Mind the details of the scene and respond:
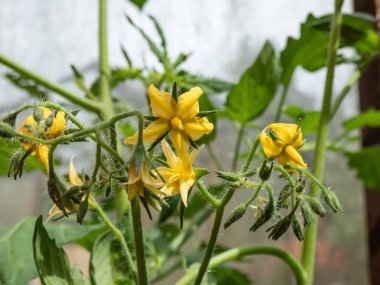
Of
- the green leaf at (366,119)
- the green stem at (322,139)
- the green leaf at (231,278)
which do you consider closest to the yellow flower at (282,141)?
the green stem at (322,139)

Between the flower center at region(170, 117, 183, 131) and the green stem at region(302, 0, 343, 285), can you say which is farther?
the green stem at region(302, 0, 343, 285)

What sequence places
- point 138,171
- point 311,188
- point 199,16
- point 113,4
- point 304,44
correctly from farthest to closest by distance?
point 199,16 → point 113,4 → point 304,44 → point 311,188 → point 138,171

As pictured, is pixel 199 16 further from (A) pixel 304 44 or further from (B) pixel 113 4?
(A) pixel 304 44

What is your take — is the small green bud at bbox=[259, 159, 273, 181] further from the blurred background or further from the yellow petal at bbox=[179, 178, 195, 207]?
the blurred background

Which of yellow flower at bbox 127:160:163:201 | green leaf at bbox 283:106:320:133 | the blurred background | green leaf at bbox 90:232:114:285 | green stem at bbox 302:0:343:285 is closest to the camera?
yellow flower at bbox 127:160:163:201

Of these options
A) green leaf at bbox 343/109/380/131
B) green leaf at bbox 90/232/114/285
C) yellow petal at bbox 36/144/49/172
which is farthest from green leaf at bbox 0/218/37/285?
green leaf at bbox 343/109/380/131

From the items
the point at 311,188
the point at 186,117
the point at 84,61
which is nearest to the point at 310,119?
the point at 311,188

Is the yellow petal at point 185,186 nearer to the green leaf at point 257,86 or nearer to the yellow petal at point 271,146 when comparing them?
the yellow petal at point 271,146
